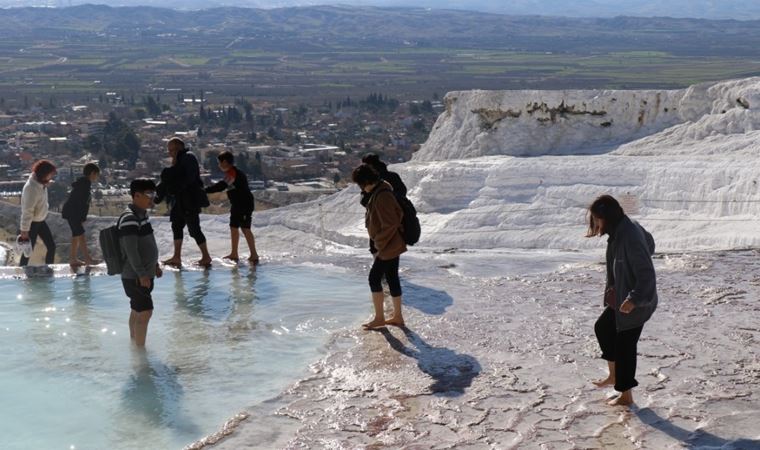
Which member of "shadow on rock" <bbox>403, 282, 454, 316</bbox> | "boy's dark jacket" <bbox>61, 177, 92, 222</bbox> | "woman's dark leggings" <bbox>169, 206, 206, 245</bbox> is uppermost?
"boy's dark jacket" <bbox>61, 177, 92, 222</bbox>

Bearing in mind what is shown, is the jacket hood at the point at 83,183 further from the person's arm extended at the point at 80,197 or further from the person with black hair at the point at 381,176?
the person with black hair at the point at 381,176

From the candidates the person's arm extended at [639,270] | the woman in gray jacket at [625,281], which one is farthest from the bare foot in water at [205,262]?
the person's arm extended at [639,270]

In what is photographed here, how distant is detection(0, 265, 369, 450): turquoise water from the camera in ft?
19.7

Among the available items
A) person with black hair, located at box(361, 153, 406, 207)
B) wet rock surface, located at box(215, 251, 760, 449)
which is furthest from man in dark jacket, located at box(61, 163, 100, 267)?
wet rock surface, located at box(215, 251, 760, 449)

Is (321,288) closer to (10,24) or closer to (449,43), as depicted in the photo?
(449,43)

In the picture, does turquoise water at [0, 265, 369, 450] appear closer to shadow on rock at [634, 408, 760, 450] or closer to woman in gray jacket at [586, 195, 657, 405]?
woman in gray jacket at [586, 195, 657, 405]

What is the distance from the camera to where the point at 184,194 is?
10055 millimetres

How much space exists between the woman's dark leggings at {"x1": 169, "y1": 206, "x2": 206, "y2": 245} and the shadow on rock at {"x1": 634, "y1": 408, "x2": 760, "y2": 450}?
17.1 ft

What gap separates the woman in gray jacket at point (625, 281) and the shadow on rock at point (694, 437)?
0.83ft

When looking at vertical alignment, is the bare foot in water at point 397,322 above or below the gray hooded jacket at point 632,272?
below

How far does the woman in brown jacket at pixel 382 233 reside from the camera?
759 centimetres

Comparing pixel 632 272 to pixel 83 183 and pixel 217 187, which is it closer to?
pixel 217 187

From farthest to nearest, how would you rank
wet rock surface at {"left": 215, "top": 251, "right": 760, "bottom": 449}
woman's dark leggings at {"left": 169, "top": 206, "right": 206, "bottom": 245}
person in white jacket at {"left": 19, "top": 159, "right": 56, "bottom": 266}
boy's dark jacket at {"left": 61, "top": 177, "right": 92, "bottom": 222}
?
boy's dark jacket at {"left": 61, "top": 177, "right": 92, "bottom": 222}
woman's dark leggings at {"left": 169, "top": 206, "right": 206, "bottom": 245}
person in white jacket at {"left": 19, "top": 159, "right": 56, "bottom": 266}
wet rock surface at {"left": 215, "top": 251, "right": 760, "bottom": 449}

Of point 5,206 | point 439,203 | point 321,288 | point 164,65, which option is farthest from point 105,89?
point 321,288
